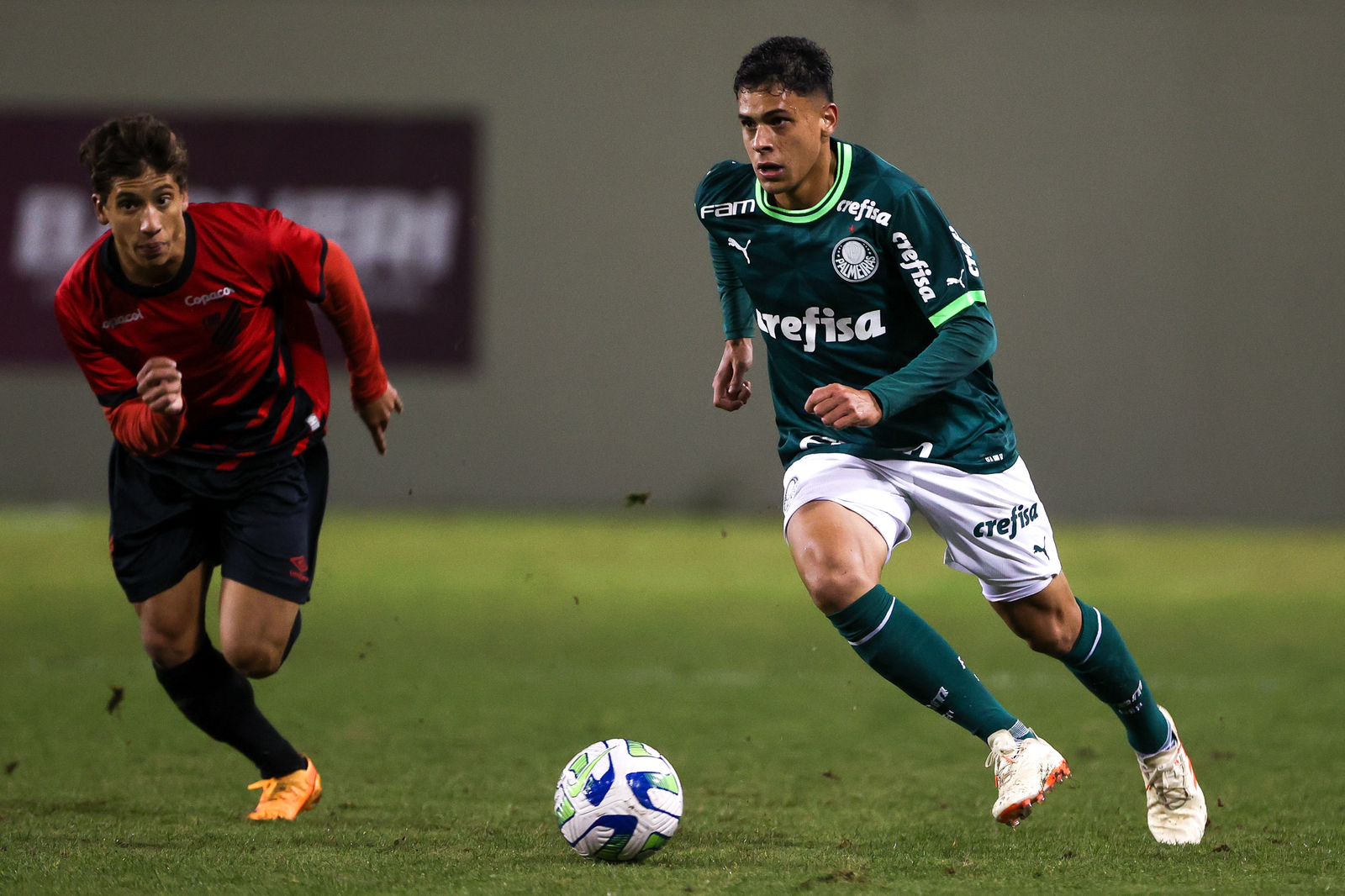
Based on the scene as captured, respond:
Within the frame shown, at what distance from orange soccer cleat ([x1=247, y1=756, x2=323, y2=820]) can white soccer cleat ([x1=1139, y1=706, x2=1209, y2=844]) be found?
204 cm

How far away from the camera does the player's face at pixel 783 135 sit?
11.9ft

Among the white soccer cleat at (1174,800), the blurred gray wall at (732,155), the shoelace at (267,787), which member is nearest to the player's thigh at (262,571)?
the shoelace at (267,787)

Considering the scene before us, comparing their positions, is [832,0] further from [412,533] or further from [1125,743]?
[1125,743]

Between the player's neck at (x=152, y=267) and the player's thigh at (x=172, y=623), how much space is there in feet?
2.42

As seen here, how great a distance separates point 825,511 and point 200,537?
5.40ft

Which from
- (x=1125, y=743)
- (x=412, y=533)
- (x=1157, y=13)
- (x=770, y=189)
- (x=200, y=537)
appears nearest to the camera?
(x=770, y=189)

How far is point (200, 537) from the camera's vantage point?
13.7 ft

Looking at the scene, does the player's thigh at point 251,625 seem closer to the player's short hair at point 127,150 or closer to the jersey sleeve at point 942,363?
the player's short hair at point 127,150

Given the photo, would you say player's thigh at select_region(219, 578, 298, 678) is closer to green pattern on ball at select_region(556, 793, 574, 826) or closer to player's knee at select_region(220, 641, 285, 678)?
player's knee at select_region(220, 641, 285, 678)

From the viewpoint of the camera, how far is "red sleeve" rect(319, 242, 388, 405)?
13.7 ft

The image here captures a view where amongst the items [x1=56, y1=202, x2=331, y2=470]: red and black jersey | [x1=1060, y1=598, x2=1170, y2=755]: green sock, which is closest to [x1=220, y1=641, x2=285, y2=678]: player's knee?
[x1=56, y1=202, x2=331, y2=470]: red and black jersey

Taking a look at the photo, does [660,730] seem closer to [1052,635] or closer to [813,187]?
[1052,635]

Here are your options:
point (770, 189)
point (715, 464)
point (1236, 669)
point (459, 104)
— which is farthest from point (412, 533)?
point (770, 189)

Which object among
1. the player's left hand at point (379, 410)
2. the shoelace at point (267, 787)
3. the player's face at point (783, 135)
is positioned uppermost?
the player's face at point (783, 135)
